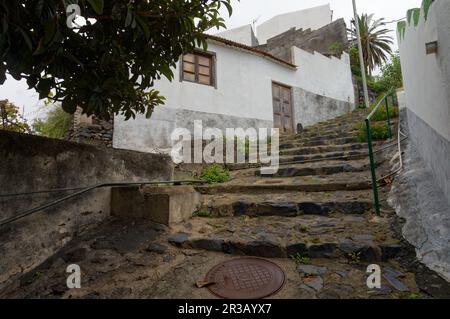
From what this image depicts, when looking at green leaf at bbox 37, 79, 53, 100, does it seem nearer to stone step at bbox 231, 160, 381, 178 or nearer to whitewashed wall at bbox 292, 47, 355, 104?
stone step at bbox 231, 160, 381, 178

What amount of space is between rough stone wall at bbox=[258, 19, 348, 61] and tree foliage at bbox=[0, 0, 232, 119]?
43.4 feet

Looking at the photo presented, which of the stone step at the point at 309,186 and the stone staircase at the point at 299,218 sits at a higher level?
the stone step at the point at 309,186

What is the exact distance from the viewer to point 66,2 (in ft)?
3.88

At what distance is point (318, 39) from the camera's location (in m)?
15.2

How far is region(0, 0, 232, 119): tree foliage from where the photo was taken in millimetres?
1436

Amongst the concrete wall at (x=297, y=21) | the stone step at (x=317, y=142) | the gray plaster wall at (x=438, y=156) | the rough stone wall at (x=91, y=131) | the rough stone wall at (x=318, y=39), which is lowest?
the gray plaster wall at (x=438, y=156)

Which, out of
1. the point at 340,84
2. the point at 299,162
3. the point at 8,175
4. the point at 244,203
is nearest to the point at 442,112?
the point at 244,203

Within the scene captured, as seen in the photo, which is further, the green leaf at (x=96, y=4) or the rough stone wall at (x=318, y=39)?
the rough stone wall at (x=318, y=39)

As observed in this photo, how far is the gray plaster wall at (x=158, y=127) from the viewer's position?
7344 mm

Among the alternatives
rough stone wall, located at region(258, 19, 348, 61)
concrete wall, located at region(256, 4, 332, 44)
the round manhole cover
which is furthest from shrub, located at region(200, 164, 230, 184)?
concrete wall, located at region(256, 4, 332, 44)
